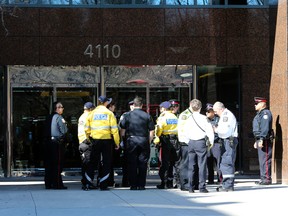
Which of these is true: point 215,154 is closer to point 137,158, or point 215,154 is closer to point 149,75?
point 137,158

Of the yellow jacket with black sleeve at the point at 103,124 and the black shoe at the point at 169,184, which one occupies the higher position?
the yellow jacket with black sleeve at the point at 103,124

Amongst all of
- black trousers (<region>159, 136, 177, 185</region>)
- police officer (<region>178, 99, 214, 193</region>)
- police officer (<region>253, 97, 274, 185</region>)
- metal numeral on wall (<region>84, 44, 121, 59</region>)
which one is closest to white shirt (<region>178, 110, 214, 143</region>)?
police officer (<region>178, 99, 214, 193</region>)

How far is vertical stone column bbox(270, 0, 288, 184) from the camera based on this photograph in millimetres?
16141

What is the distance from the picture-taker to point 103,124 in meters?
14.7

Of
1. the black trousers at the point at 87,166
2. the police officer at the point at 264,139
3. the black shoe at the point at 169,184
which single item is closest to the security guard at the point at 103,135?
the black trousers at the point at 87,166

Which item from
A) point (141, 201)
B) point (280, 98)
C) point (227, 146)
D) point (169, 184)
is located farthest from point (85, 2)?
point (141, 201)

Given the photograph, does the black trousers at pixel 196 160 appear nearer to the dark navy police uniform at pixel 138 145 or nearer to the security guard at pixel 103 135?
the dark navy police uniform at pixel 138 145

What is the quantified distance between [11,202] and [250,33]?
9.31 metres

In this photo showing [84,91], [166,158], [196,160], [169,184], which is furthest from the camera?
[84,91]

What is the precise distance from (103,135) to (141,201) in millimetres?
2506

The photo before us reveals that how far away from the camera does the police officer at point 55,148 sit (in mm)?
15234

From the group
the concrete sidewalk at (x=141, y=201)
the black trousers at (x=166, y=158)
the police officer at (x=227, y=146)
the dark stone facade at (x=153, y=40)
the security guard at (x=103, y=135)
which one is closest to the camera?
the concrete sidewalk at (x=141, y=201)

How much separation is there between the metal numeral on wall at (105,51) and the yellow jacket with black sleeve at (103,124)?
4096 mm

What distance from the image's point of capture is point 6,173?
18.4 meters
